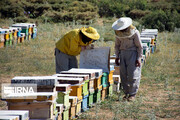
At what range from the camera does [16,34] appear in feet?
47.4

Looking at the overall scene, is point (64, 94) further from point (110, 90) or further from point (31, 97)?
point (110, 90)

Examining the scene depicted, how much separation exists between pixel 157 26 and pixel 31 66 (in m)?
10.9

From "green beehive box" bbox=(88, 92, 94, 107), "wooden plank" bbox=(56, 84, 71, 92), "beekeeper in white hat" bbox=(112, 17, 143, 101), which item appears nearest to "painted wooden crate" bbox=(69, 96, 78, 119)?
"wooden plank" bbox=(56, 84, 71, 92)

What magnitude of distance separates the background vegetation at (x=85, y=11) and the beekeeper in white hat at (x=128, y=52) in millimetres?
12607

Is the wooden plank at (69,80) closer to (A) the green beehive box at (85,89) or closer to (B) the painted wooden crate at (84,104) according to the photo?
(A) the green beehive box at (85,89)

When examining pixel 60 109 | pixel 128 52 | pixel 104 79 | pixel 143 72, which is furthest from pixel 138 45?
pixel 143 72

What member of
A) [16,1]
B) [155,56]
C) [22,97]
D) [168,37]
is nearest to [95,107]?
[22,97]

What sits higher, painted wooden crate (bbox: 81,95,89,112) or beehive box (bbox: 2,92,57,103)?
beehive box (bbox: 2,92,57,103)

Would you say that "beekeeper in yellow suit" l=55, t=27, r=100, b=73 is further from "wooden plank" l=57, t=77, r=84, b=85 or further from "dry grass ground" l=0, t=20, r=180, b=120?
"wooden plank" l=57, t=77, r=84, b=85

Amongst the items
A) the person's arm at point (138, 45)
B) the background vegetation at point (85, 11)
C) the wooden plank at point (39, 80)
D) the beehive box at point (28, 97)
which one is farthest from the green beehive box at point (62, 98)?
the background vegetation at point (85, 11)

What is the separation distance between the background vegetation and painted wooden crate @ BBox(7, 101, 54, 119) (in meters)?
15.1

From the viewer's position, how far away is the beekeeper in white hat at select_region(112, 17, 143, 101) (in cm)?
688

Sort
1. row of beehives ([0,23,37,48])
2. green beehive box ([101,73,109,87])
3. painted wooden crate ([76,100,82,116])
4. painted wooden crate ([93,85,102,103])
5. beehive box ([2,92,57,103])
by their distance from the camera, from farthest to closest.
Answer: row of beehives ([0,23,37,48]) → green beehive box ([101,73,109,87]) → painted wooden crate ([93,85,102,103]) → painted wooden crate ([76,100,82,116]) → beehive box ([2,92,57,103])

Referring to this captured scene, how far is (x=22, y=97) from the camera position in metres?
4.57
